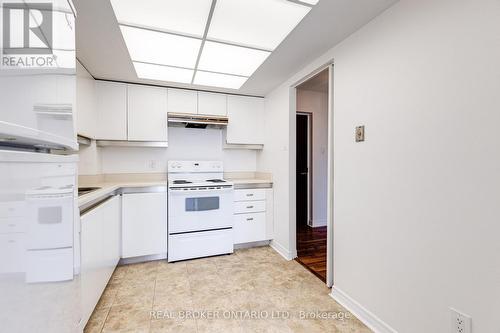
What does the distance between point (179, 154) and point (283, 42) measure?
212cm

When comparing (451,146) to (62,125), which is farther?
(451,146)

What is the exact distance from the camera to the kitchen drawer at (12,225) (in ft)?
1.34

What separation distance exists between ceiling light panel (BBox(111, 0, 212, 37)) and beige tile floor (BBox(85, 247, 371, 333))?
2.22 metres

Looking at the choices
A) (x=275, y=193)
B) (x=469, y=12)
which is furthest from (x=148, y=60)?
(x=469, y=12)

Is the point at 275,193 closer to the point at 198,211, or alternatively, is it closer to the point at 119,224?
the point at 198,211

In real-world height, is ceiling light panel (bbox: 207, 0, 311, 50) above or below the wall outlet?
above

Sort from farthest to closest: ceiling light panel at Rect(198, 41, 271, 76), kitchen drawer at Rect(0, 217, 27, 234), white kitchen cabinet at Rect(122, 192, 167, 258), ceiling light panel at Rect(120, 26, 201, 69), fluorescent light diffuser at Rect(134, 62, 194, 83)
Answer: white kitchen cabinet at Rect(122, 192, 167, 258) → fluorescent light diffuser at Rect(134, 62, 194, 83) → ceiling light panel at Rect(198, 41, 271, 76) → ceiling light panel at Rect(120, 26, 201, 69) → kitchen drawer at Rect(0, 217, 27, 234)

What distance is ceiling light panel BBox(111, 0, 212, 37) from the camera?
143 centimetres

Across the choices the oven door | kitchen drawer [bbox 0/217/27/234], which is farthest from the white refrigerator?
the oven door

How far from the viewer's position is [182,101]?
3.01 m

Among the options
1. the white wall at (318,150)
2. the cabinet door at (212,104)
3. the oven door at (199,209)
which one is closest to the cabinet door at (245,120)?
the cabinet door at (212,104)

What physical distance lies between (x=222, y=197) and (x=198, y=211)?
13.5 inches

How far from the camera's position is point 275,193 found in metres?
3.02

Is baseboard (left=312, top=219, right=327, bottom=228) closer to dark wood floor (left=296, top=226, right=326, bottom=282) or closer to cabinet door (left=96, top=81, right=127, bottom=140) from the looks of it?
dark wood floor (left=296, top=226, right=326, bottom=282)
